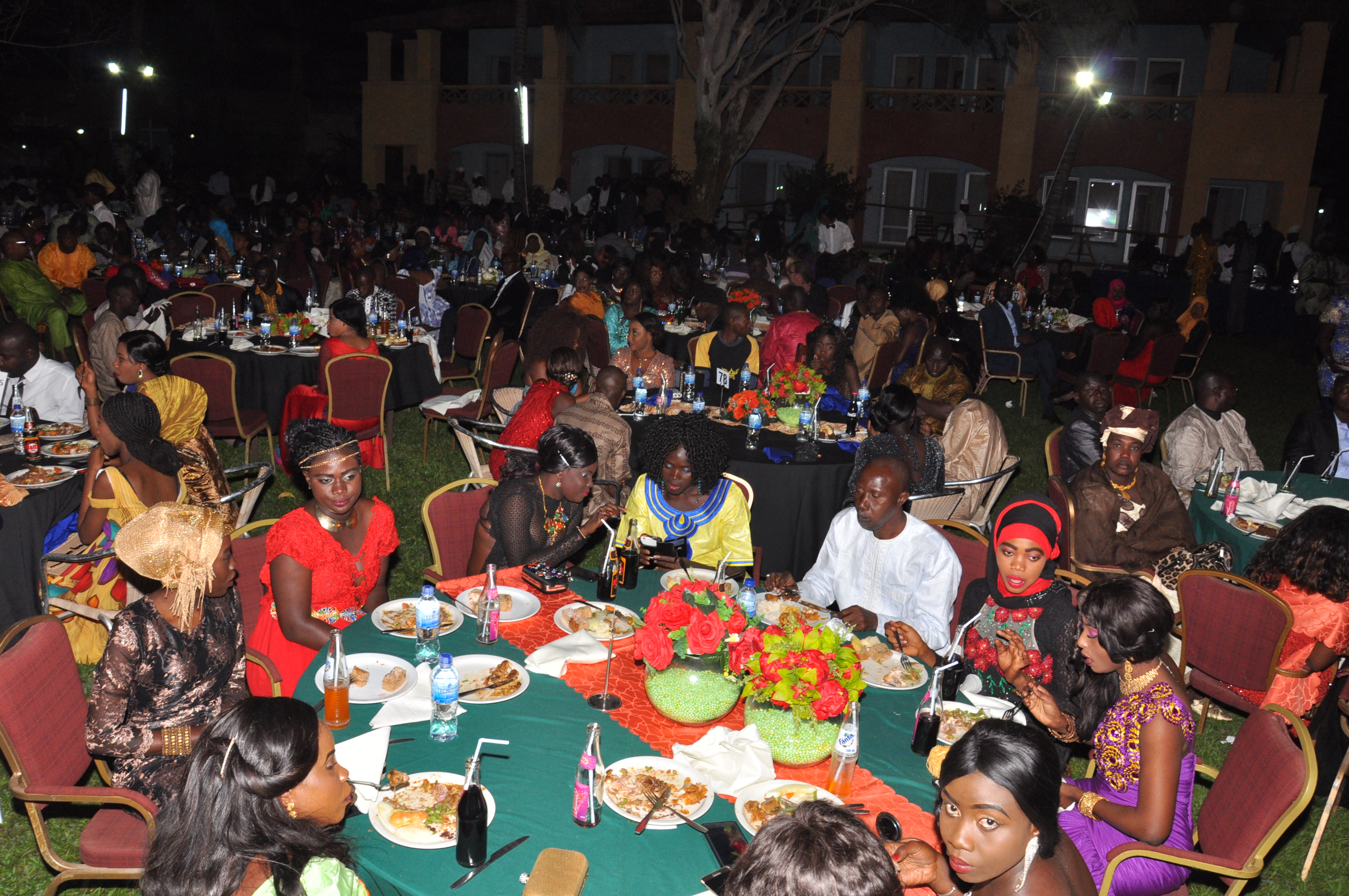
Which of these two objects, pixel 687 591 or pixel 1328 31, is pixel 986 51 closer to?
pixel 1328 31

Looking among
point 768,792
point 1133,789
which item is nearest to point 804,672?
point 768,792

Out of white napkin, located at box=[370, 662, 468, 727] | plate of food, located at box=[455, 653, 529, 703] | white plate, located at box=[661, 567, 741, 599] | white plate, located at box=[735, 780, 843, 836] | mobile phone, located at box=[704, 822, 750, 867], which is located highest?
white plate, located at box=[661, 567, 741, 599]

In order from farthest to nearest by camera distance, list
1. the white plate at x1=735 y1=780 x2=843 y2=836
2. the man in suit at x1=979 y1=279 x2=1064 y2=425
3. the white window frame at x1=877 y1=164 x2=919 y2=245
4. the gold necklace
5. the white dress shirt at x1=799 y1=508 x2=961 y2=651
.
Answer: the white window frame at x1=877 y1=164 x2=919 y2=245, the man in suit at x1=979 y1=279 x2=1064 y2=425, the white dress shirt at x1=799 y1=508 x2=961 y2=651, the gold necklace, the white plate at x1=735 y1=780 x2=843 y2=836

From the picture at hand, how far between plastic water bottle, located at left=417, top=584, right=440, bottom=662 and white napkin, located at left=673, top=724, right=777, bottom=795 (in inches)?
39.0

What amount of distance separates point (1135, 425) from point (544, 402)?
362 centimetres

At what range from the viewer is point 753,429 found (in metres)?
6.79

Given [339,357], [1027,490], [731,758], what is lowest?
[1027,490]

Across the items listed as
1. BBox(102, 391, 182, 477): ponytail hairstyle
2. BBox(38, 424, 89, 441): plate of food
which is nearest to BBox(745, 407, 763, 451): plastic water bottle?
BBox(102, 391, 182, 477): ponytail hairstyle

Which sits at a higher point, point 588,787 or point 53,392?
point 53,392

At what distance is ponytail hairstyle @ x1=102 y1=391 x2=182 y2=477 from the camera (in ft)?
15.5

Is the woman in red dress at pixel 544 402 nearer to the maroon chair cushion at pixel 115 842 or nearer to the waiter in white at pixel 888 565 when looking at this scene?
the waiter in white at pixel 888 565

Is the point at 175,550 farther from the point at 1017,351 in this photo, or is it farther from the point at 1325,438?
the point at 1017,351

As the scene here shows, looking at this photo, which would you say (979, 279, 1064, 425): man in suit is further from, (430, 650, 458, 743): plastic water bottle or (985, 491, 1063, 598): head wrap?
(430, 650, 458, 743): plastic water bottle

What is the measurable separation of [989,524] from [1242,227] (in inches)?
583
